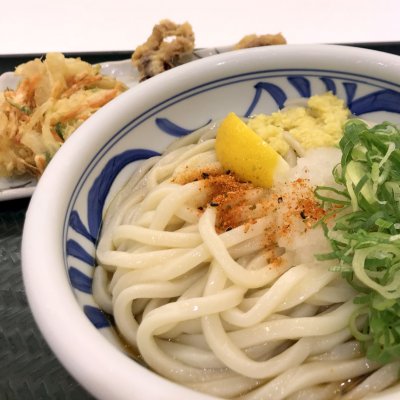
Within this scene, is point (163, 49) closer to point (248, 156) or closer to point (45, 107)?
point (45, 107)

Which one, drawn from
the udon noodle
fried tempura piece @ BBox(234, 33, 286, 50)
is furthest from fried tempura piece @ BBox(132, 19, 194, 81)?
the udon noodle

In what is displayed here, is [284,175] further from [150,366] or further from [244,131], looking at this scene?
[150,366]

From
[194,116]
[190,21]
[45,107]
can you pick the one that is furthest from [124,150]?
[190,21]

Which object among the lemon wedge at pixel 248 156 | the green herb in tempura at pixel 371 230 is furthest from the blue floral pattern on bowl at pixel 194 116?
the green herb in tempura at pixel 371 230

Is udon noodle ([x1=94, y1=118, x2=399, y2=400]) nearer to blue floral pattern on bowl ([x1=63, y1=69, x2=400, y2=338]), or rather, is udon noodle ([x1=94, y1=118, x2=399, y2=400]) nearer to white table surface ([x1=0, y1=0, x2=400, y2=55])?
blue floral pattern on bowl ([x1=63, y1=69, x2=400, y2=338])

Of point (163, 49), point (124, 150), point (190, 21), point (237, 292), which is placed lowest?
point (237, 292)

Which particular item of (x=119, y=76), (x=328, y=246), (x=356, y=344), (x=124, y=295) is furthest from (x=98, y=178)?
(x=119, y=76)
